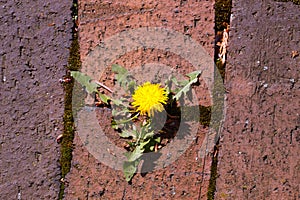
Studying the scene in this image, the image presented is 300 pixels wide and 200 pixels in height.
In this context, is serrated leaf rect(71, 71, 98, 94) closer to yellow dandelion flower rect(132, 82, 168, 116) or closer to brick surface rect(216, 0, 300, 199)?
yellow dandelion flower rect(132, 82, 168, 116)

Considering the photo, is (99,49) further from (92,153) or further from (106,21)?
(92,153)

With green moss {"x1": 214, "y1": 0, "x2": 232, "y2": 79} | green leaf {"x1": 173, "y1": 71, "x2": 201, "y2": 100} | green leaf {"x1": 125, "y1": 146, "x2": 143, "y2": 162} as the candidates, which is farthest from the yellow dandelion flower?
green moss {"x1": 214, "y1": 0, "x2": 232, "y2": 79}

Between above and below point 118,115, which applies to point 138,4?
above

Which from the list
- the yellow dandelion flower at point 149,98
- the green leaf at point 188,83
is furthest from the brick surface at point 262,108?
the yellow dandelion flower at point 149,98

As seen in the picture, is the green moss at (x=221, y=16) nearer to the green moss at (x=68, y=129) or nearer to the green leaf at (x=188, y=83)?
the green leaf at (x=188, y=83)

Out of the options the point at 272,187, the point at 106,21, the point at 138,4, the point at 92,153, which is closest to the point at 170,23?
the point at 138,4
